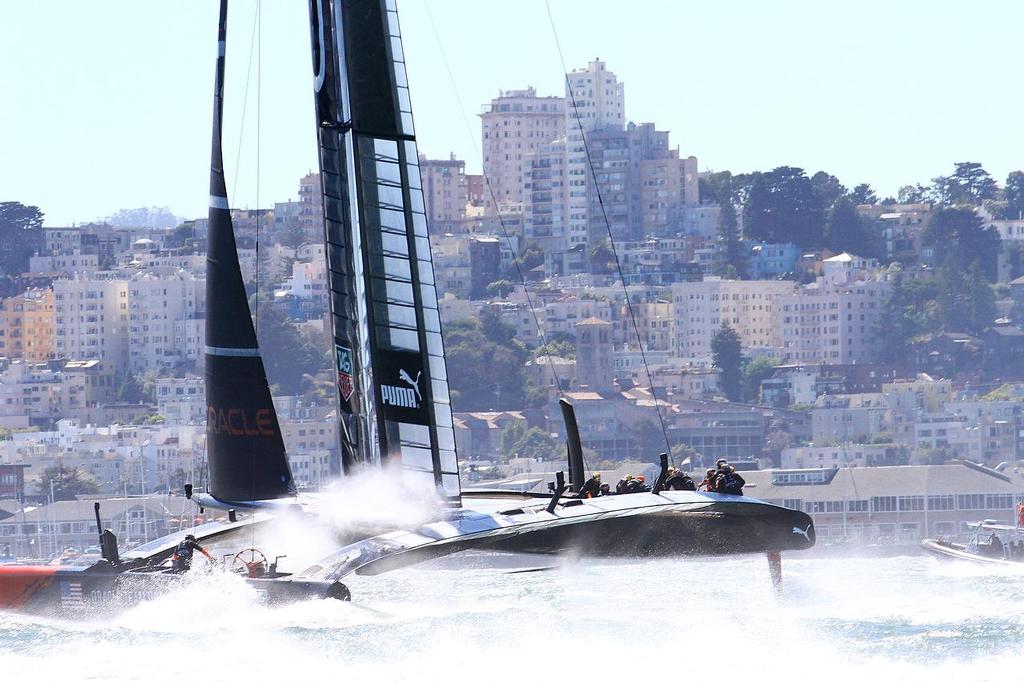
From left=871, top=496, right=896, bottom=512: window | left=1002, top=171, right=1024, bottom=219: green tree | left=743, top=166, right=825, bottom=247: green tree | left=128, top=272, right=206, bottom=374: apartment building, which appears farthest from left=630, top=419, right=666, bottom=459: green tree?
left=1002, top=171, right=1024, bottom=219: green tree

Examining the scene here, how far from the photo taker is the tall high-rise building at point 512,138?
359ft

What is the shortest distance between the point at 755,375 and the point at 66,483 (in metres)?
26.2

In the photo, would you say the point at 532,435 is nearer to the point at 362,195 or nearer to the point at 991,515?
the point at 991,515

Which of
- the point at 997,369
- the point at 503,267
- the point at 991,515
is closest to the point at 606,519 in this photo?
the point at 991,515

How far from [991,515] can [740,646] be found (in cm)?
4012

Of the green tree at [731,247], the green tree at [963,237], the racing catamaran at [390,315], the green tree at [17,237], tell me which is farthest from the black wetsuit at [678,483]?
the green tree at [17,237]

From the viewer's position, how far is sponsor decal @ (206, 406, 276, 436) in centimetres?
Result: 1442

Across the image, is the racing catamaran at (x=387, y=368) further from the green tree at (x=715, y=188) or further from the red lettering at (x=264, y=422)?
the green tree at (x=715, y=188)

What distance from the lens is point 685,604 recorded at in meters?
14.8

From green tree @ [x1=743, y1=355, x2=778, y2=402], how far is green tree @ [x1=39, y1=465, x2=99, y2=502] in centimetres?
2367

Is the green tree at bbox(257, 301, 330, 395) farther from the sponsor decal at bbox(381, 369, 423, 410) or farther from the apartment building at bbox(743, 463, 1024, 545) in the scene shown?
the sponsor decal at bbox(381, 369, 423, 410)

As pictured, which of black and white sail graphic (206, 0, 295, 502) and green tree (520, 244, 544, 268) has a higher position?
green tree (520, 244, 544, 268)

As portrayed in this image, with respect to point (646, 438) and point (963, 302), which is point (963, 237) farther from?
point (646, 438)

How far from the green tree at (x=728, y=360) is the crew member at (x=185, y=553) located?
63119 mm
